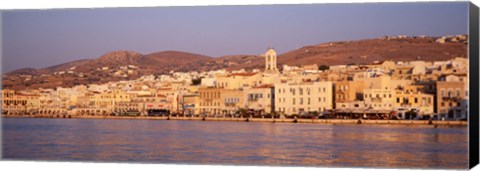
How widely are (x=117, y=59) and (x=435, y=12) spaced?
4123mm

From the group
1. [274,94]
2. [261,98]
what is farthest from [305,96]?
[261,98]

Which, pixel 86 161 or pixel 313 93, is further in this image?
Result: pixel 313 93

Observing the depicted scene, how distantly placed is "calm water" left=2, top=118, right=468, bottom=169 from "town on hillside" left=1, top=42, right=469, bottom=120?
0.18 metres

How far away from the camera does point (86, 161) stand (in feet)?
47.4

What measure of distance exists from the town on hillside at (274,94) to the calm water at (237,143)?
7.1 inches

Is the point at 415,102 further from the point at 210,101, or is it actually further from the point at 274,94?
the point at 210,101

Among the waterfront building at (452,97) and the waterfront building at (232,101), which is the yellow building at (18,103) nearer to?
the waterfront building at (232,101)

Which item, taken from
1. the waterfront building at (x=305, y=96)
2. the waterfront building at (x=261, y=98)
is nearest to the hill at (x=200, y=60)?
the waterfront building at (x=305, y=96)

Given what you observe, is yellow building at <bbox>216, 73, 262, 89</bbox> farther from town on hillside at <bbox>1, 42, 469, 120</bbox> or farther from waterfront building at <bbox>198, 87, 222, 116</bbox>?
waterfront building at <bbox>198, 87, 222, 116</bbox>

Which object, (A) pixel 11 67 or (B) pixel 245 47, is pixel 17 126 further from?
(B) pixel 245 47

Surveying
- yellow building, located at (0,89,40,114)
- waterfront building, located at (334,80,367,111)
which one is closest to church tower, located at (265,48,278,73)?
waterfront building, located at (334,80,367,111)

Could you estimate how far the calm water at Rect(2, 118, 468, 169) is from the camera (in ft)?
45.0

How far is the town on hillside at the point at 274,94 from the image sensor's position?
14227 millimetres

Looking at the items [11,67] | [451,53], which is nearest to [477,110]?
[451,53]
